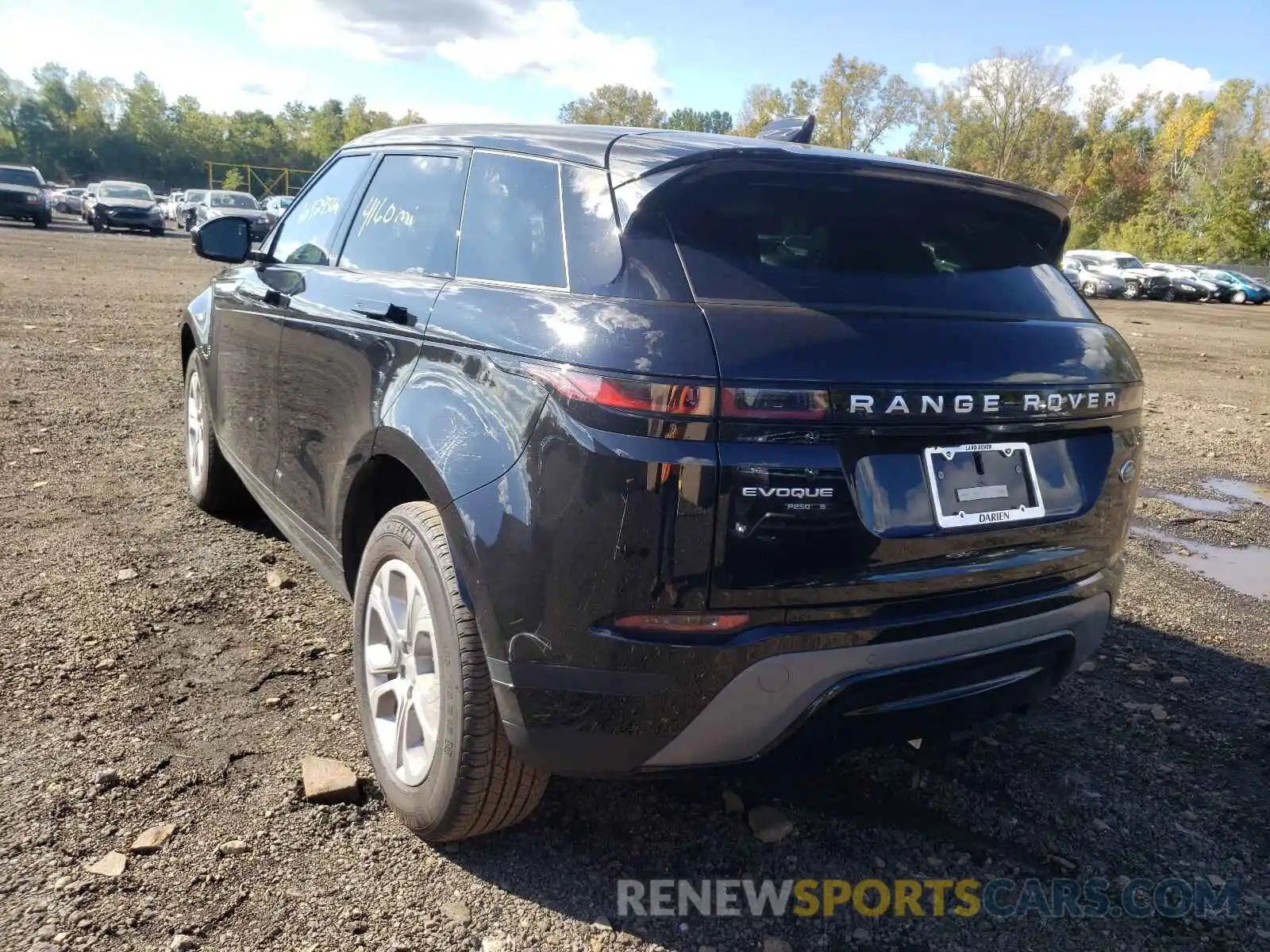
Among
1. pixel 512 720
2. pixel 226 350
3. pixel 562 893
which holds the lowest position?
pixel 562 893

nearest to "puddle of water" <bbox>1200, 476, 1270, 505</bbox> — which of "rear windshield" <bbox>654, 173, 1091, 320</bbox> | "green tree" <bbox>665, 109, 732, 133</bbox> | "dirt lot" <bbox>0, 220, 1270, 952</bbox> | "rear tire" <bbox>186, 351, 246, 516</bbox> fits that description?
"dirt lot" <bbox>0, 220, 1270, 952</bbox>

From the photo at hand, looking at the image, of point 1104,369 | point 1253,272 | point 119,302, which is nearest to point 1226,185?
point 1253,272

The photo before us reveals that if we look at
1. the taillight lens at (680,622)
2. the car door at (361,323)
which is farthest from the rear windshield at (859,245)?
the car door at (361,323)

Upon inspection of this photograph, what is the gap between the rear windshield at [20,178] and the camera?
32.4 m

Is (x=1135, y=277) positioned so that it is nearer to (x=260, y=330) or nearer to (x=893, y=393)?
(x=260, y=330)

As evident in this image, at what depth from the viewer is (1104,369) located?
8.38 feet

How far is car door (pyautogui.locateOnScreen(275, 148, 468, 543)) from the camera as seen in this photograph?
2.72m

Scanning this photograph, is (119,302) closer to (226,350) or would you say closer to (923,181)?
(226,350)

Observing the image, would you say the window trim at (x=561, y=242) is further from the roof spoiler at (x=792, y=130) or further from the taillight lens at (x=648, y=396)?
the roof spoiler at (x=792, y=130)

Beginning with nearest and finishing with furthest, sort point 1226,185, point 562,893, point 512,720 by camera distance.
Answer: point 512,720
point 562,893
point 1226,185

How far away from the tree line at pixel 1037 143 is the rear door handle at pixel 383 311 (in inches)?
1726

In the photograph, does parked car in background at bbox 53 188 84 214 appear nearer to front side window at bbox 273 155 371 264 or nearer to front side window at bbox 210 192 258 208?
front side window at bbox 210 192 258 208

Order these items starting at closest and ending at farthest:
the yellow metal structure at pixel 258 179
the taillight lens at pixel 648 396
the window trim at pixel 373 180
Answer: the taillight lens at pixel 648 396, the window trim at pixel 373 180, the yellow metal structure at pixel 258 179

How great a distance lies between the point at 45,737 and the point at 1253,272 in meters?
58.6
